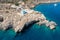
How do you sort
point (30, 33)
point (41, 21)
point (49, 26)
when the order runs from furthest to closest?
point (41, 21), point (49, 26), point (30, 33)

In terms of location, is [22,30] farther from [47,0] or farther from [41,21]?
[47,0]

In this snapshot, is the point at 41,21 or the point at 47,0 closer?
the point at 41,21

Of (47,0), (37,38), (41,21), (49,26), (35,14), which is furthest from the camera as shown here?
(47,0)

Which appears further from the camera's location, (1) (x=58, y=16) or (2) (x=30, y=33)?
(1) (x=58, y=16)

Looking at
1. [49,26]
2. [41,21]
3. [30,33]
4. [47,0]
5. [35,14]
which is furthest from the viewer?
[47,0]

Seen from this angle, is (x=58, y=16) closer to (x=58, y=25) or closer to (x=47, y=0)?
(x=58, y=25)

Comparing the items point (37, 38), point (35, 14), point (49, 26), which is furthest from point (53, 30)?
point (35, 14)

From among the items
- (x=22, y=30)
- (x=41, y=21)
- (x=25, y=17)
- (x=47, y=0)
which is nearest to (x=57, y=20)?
(x=41, y=21)

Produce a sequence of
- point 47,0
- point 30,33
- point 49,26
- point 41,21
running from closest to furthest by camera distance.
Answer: point 30,33
point 49,26
point 41,21
point 47,0
